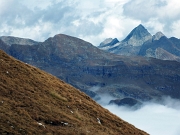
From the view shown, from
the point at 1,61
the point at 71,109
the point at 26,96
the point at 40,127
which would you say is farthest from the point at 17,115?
the point at 1,61

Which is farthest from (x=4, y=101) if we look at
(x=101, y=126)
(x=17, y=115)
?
(x=101, y=126)

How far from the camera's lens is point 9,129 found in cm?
4300

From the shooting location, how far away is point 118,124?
59094 mm

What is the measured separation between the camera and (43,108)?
51.3 m

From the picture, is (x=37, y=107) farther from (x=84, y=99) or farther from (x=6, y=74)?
(x=84, y=99)

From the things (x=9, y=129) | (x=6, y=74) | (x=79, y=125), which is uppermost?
(x=6, y=74)

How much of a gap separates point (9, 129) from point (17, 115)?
3917mm

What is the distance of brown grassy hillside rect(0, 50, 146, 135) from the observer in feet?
151

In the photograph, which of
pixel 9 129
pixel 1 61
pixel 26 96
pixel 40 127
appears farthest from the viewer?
pixel 1 61

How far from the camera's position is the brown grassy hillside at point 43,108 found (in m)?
46.1

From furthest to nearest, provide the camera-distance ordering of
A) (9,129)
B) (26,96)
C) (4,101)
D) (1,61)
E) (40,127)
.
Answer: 1. (1,61)
2. (26,96)
3. (4,101)
4. (40,127)
5. (9,129)

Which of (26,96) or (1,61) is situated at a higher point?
(1,61)

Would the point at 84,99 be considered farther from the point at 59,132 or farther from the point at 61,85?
the point at 59,132

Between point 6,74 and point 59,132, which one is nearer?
point 59,132
